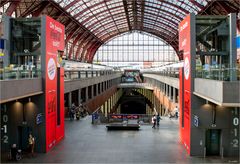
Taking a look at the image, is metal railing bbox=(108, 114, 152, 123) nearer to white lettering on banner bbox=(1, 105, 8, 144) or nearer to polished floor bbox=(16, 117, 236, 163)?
polished floor bbox=(16, 117, 236, 163)

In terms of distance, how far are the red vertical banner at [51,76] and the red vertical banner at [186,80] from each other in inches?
294

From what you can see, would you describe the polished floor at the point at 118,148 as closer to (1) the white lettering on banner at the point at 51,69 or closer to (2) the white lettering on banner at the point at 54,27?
(1) the white lettering on banner at the point at 51,69

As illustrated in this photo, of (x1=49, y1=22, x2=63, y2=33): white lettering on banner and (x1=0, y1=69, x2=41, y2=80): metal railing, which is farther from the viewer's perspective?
(x1=49, y1=22, x2=63, y2=33): white lettering on banner

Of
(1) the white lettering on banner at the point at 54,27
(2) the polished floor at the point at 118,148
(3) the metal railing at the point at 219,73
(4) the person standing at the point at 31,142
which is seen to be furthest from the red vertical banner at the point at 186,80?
(4) the person standing at the point at 31,142

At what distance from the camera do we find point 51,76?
20016 mm

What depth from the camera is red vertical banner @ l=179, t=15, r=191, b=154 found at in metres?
18.7

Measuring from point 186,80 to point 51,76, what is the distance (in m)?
7.65

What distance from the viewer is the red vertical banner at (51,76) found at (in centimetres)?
1894

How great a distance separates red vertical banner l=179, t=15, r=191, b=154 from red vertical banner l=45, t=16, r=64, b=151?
24.5 ft

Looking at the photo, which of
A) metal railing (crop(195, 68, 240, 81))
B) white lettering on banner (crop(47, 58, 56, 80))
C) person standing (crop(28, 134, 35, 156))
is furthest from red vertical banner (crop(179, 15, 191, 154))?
person standing (crop(28, 134, 35, 156))

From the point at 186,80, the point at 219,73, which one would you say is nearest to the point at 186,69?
the point at 186,80

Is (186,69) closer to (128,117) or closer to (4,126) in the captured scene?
(4,126)

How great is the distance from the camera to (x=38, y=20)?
19.5 m

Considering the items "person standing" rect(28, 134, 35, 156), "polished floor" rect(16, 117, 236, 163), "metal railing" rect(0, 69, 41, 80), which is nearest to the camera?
"metal railing" rect(0, 69, 41, 80)
